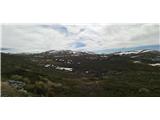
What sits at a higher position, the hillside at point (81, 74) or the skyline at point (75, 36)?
the skyline at point (75, 36)

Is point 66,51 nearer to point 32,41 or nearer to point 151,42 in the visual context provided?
point 32,41

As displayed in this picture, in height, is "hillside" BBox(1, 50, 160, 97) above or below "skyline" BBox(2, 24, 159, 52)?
below
